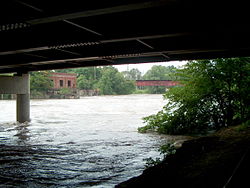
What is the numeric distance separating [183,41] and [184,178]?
6.11 m

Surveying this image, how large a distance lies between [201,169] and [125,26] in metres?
4.60

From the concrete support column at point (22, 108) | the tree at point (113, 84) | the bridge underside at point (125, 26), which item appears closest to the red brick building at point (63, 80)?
the tree at point (113, 84)

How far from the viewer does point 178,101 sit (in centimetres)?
1415

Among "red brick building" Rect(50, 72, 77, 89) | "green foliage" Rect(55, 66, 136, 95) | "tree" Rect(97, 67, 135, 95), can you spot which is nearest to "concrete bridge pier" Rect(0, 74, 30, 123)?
"red brick building" Rect(50, 72, 77, 89)

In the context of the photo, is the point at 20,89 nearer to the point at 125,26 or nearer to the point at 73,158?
the point at 73,158

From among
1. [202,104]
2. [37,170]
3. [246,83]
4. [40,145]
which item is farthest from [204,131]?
[37,170]

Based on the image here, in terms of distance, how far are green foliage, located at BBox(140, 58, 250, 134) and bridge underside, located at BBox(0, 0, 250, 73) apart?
3.73 feet

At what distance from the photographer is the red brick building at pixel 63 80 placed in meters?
91.8

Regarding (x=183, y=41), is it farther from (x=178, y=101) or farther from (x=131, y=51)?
(x=178, y=101)

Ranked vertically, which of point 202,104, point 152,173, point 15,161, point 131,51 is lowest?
point 15,161

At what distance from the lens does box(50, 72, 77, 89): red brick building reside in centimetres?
9182

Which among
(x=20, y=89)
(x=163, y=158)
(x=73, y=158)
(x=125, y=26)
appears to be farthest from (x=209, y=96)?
(x=20, y=89)

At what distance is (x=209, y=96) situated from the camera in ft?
44.1

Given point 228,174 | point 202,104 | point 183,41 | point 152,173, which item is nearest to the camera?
point 228,174
